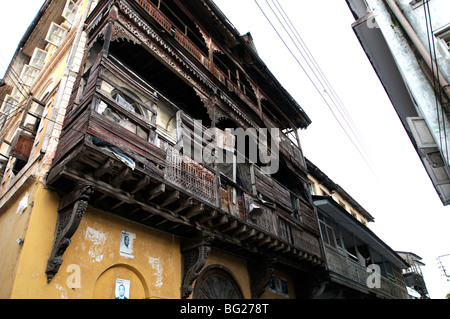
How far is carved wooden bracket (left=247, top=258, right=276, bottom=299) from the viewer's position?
923cm

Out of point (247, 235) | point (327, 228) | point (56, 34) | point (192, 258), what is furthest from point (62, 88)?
point (327, 228)

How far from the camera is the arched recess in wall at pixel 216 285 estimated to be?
7.82 m

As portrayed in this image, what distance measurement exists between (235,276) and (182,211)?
10.8ft

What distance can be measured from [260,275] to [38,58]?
1175 centimetres

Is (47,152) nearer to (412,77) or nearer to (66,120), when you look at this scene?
(66,120)

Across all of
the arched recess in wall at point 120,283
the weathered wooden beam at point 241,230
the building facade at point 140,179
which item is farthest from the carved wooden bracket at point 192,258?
the arched recess in wall at point 120,283

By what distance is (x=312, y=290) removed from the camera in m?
11.4

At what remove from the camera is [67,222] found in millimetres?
5355

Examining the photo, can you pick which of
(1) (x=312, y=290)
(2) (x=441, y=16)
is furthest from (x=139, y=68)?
(1) (x=312, y=290)

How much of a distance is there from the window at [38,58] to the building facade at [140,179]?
44 mm

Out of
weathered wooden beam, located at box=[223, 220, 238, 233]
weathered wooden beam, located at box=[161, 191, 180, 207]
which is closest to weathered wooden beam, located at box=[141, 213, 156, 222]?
weathered wooden beam, located at box=[161, 191, 180, 207]

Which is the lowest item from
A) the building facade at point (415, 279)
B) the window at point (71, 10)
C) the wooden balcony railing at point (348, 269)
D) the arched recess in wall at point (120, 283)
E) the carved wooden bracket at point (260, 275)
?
the arched recess in wall at point (120, 283)

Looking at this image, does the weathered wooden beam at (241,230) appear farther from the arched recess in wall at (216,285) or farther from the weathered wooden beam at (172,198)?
Answer: the weathered wooden beam at (172,198)

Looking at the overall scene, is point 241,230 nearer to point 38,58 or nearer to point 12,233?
point 12,233
